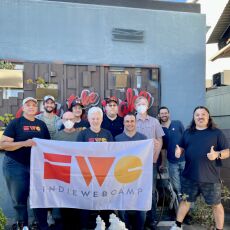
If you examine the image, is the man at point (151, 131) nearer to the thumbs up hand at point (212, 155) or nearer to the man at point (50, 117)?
the thumbs up hand at point (212, 155)

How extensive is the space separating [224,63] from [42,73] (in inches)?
328

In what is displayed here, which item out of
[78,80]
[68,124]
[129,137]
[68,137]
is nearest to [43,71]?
[78,80]

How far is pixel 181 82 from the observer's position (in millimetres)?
6094

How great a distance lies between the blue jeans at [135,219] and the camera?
14.6 feet

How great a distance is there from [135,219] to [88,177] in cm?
93

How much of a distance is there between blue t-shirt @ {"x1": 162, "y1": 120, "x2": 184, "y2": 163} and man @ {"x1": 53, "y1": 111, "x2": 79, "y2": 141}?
1548mm

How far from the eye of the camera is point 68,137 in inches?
181

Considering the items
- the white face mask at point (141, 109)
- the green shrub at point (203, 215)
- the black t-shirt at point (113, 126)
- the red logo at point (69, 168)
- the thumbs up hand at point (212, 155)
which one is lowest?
the green shrub at point (203, 215)

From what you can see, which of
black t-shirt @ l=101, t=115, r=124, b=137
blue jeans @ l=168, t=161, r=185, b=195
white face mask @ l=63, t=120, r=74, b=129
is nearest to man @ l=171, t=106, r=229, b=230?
blue jeans @ l=168, t=161, r=185, b=195

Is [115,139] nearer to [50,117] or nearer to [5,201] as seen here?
[50,117]

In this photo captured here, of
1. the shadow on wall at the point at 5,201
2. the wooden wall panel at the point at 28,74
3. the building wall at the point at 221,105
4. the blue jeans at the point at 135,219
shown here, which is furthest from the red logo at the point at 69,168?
the building wall at the point at 221,105

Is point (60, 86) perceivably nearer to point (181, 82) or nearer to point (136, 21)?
point (136, 21)

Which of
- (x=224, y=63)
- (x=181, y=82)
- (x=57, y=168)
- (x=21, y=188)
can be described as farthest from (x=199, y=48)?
(x=224, y=63)

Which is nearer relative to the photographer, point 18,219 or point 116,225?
point 116,225
